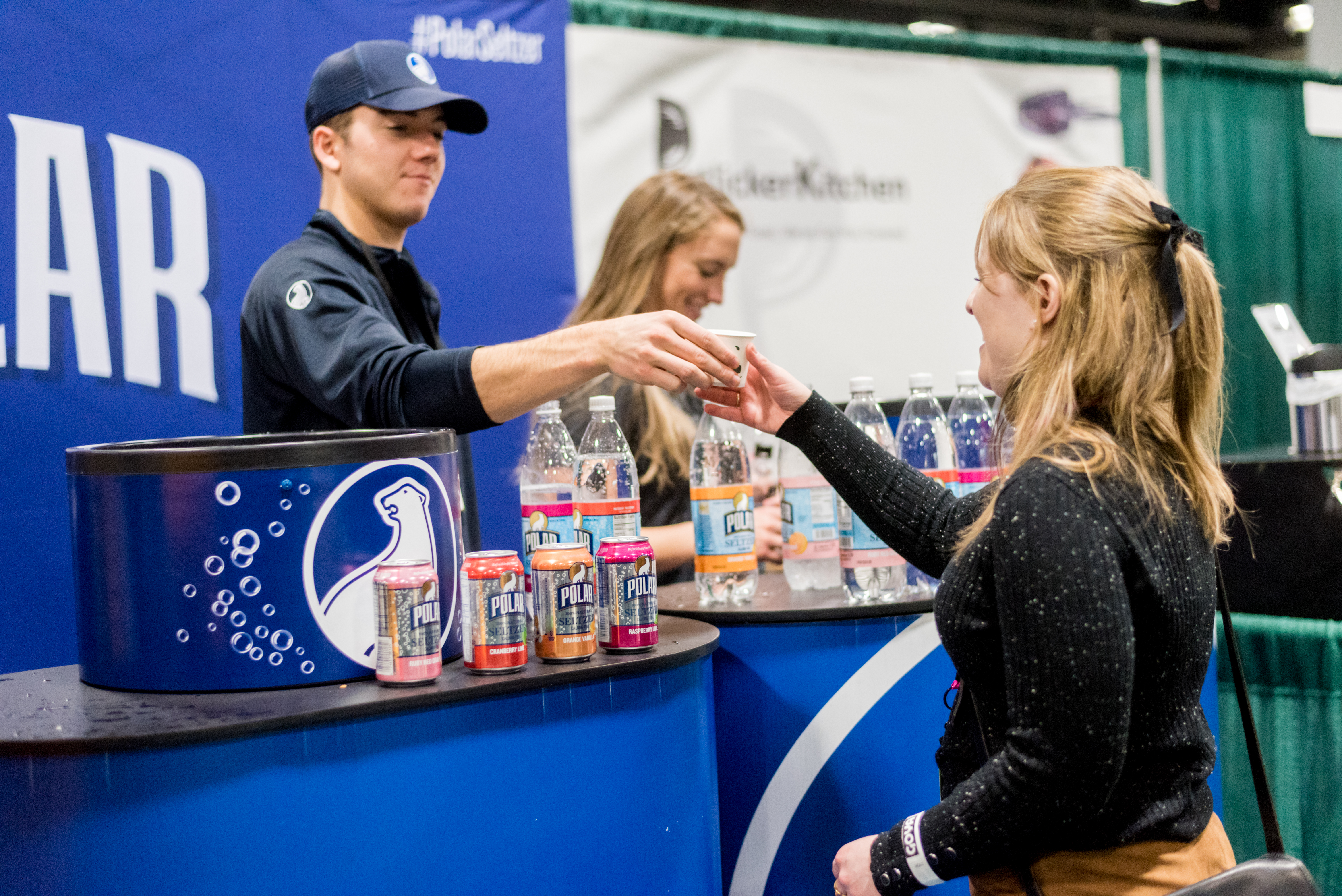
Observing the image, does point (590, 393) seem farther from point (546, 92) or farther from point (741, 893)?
point (741, 893)

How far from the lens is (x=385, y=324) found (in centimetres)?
193

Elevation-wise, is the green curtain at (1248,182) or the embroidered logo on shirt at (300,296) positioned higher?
the green curtain at (1248,182)

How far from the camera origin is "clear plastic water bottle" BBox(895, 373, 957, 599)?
7.25ft

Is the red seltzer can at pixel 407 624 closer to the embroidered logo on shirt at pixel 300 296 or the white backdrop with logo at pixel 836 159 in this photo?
the embroidered logo on shirt at pixel 300 296

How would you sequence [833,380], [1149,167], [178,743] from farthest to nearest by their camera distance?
[1149,167], [833,380], [178,743]

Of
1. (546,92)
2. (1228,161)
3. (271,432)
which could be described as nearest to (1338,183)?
(1228,161)

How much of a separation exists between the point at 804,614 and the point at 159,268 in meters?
2.07

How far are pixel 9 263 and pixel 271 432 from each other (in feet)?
4.16

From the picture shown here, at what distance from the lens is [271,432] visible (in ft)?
6.74

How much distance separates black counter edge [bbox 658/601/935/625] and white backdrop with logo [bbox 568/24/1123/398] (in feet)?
6.11

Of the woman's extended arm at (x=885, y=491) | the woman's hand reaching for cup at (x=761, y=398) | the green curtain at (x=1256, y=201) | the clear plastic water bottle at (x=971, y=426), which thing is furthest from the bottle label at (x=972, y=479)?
the green curtain at (x=1256, y=201)

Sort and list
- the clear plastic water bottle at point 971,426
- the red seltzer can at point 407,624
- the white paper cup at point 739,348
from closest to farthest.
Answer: the red seltzer can at point 407,624 < the white paper cup at point 739,348 < the clear plastic water bottle at point 971,426

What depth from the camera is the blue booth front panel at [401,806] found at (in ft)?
4.07

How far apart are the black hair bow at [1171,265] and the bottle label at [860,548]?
883 mm
